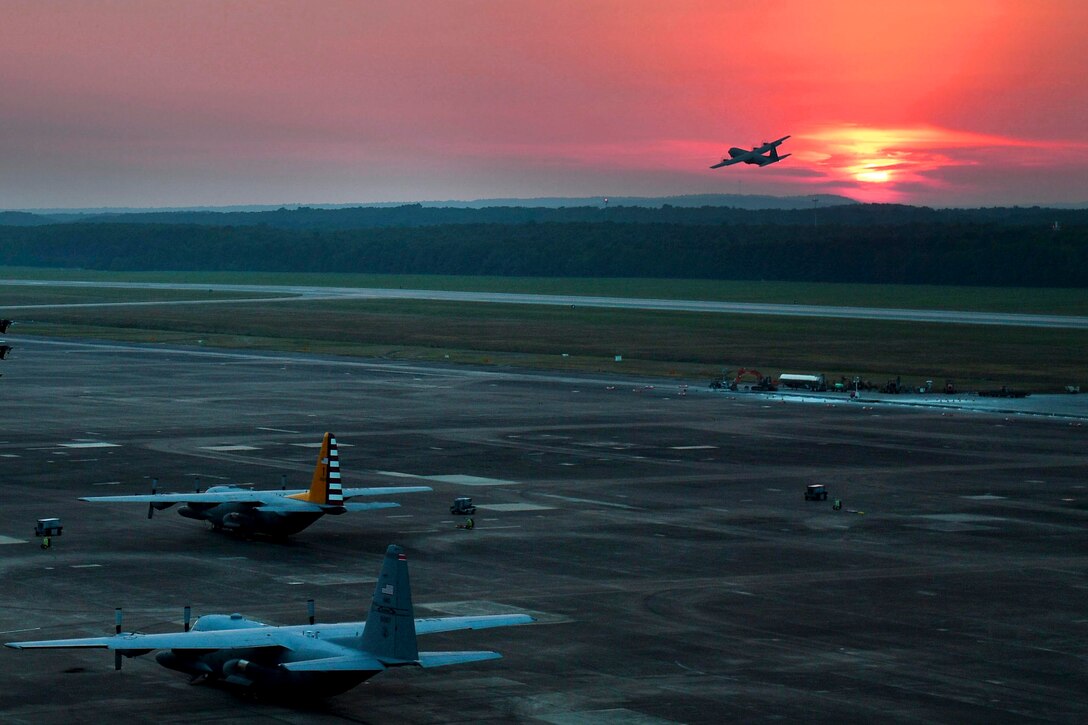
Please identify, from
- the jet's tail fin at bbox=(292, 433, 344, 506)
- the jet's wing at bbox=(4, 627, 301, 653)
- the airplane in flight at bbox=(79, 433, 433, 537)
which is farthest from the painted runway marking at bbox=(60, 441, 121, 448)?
the jet's wing at bbox=(4, 627, 301, 653)

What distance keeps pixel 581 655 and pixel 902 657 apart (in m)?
8.31

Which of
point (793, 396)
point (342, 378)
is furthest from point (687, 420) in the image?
point (342, 378)

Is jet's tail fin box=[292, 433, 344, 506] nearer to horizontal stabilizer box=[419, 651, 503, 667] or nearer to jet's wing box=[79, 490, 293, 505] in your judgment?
jet's wing box=[79, 490, 293, 505]

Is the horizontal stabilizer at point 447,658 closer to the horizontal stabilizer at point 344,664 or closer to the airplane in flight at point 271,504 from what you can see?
the horizontal stabilizer at point 344,664

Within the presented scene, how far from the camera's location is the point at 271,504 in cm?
5622

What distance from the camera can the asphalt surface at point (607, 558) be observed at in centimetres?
3650

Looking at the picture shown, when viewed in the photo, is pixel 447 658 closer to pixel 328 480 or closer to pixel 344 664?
pixel 344 664

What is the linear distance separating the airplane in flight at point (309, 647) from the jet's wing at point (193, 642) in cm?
2

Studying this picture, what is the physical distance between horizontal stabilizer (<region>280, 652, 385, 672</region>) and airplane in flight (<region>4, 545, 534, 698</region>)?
0.8 inches

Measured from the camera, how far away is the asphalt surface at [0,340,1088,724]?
36500 millimetres

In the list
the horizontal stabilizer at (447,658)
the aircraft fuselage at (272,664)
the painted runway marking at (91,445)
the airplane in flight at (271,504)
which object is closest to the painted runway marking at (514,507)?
the airplane in flight at (271,504)

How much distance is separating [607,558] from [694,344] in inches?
4385

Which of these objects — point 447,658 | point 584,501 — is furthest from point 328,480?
point 447,658

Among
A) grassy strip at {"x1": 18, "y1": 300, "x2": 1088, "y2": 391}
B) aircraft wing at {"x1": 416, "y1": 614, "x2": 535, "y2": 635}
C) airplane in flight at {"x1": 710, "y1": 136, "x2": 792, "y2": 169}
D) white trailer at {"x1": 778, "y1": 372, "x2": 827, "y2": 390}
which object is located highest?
airplane in flight at {"x1": 710, "y1": 136, "x2": 792, "y2": 169}
